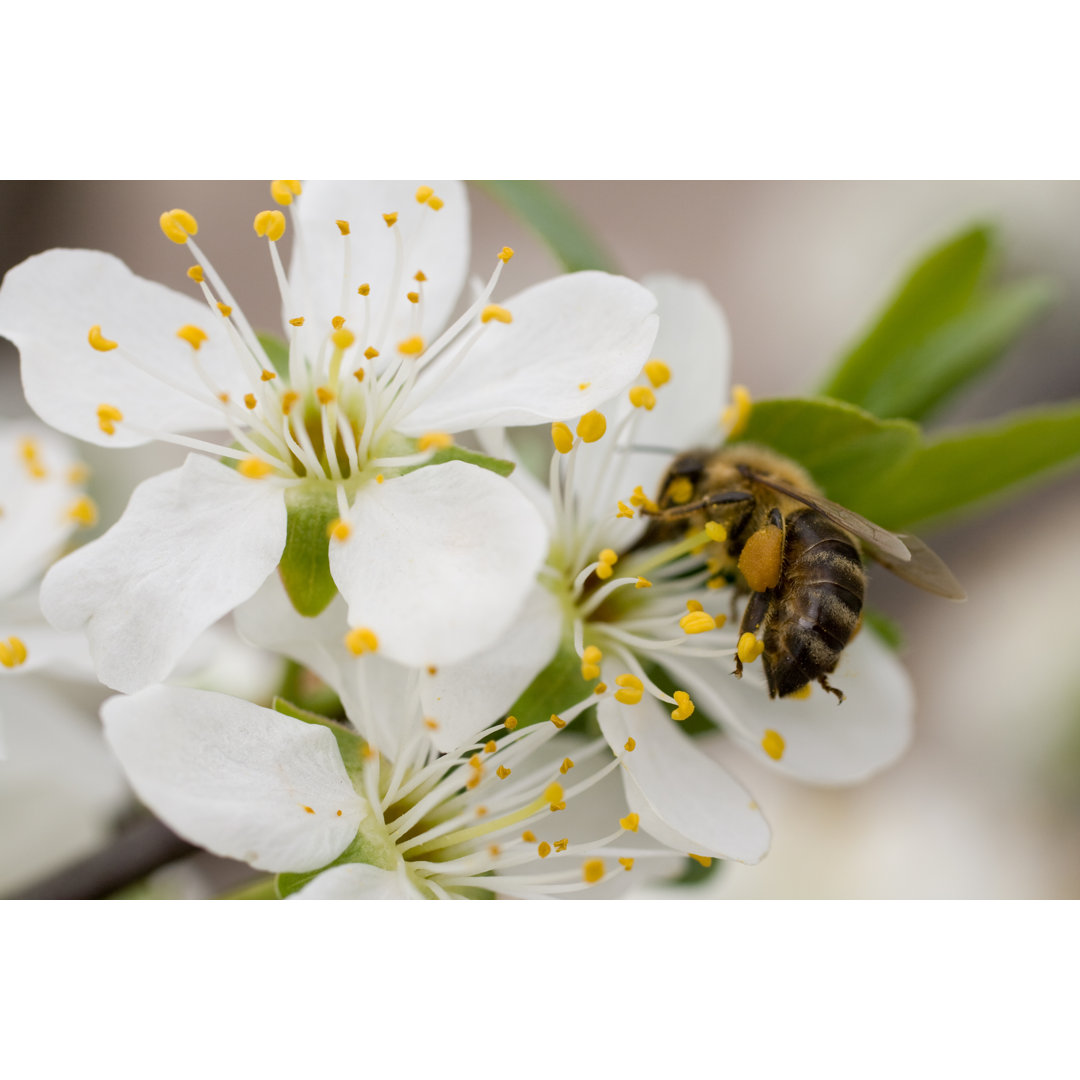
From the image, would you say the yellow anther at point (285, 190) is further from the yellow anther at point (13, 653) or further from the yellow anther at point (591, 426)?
the yellow anther at point (13, 653)

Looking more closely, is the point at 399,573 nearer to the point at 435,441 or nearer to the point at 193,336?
the point at 435,441

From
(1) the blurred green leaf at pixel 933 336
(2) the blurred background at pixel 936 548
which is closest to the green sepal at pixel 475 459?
(1) the blurred green leaf at pixel 933 336

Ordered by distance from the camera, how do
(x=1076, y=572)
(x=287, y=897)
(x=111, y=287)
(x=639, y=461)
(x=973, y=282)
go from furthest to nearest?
(x=1076, y=572) → (x=973, y=282) → (x=639, y=461) → (x=111, y=287) → (x=287, y=897)

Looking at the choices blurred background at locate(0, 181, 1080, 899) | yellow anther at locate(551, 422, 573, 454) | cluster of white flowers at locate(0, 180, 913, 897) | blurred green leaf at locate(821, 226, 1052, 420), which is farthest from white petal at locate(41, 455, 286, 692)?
blurred background at locate(0, 181, 1080, 899)

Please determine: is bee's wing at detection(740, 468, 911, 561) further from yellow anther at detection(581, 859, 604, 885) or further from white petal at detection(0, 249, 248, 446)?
white petal at detection(0, 249, 248, 446)

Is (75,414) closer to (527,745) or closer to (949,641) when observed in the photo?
(527,745)

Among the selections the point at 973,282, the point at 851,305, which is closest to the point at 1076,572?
the point at 851,305
